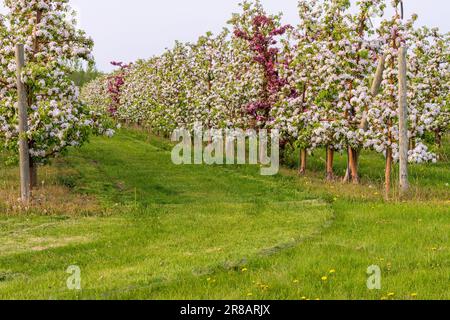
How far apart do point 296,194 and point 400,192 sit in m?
3.66

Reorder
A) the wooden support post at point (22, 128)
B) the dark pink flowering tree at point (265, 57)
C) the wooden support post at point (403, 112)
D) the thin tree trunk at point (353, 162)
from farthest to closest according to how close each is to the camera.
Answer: the dark pink flowering tree at point (265, 57), the thin tree trunk at point (353, 162), the wooden support post at point (22, 128), the wooden support post at point (403, 112)

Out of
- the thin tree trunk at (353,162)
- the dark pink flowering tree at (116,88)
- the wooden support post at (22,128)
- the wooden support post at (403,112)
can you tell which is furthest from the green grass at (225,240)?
the dark pink flowering tree at (116,88)

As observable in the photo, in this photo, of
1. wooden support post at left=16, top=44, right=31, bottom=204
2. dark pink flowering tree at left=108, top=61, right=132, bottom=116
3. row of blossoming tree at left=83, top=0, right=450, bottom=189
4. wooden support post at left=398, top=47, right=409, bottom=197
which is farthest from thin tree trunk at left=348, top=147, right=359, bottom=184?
dark pink flowering tree at left=108, top=61, right=132, bottom=116

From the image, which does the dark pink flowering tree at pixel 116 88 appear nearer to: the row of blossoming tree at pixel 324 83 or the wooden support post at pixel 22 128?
the row of blossoming tree at pixel 324 83

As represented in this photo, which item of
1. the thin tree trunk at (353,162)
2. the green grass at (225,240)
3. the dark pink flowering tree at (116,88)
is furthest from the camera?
the dark pink flowering tree at (116,88)

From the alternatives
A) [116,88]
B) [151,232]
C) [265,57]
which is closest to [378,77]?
[265,57]

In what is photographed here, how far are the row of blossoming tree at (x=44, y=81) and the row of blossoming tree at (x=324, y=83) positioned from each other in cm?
892

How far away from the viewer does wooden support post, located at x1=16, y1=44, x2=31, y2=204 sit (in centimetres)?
1884

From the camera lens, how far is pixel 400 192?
1916cm

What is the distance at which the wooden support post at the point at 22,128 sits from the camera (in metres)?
18.8

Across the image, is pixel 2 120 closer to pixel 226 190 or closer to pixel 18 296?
pixel 226 190

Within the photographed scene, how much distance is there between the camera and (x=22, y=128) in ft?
62.3

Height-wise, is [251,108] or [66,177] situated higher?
[251,108]
